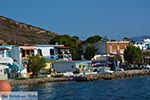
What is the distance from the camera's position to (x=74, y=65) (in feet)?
225

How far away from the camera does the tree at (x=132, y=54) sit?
79.1 metres

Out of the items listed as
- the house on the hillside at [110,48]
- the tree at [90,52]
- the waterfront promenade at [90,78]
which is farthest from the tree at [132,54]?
the waterfront promenade at [90,78]

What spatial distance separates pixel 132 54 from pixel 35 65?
26.7m

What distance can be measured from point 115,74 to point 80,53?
25.9 metres

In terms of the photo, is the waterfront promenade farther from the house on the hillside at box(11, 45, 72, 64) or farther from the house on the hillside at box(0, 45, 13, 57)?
the house on the hillside at box(0, 45, 13, 57)

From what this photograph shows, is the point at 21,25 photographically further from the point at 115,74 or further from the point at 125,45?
the point at 115,74

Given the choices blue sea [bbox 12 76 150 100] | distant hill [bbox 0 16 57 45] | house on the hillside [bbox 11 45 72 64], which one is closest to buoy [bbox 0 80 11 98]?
blue sea [bbox 12 76 150 100]

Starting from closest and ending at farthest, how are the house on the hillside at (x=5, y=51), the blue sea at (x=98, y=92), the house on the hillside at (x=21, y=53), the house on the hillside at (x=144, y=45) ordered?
the blue sea at (x=98, y=92)
the house on the hillside at (x=5, y=51)
the house on the hillside at (x=21, y=53)
the house on the hillside at (x=144, y=45)

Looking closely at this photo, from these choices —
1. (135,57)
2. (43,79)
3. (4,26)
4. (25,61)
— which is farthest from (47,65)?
(4,26)

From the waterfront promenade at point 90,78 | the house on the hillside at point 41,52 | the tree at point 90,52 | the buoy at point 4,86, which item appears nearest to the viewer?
the buoy at point 4,86

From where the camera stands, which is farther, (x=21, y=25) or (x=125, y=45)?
(x=21, y=25)

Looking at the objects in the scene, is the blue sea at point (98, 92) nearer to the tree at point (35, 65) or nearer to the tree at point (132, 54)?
the tree at point (35, 65)

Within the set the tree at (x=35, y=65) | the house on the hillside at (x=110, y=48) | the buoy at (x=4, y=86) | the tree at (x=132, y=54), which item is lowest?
the buoy at (x=4, y=86)

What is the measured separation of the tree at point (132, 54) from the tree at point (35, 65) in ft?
80.0
